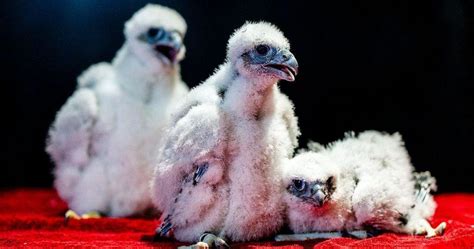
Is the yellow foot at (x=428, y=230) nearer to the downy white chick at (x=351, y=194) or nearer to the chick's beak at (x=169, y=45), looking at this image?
the downy white chick at (x=351, y=194)

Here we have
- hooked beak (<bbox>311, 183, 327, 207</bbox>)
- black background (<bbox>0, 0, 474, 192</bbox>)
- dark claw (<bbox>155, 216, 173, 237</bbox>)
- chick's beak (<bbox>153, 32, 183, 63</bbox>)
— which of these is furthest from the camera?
chick's beak (<bbox>153, 32, 183, 63</bbox>)

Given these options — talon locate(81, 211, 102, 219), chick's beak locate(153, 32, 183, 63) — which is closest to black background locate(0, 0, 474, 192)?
chick's beak locate(153, 32, 183, 63)

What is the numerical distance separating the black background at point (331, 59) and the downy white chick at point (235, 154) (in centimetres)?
41

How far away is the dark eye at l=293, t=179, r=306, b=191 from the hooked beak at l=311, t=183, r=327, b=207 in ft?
0.15

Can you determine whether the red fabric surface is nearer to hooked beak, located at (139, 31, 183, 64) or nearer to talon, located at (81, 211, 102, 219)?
talon, located at (81, 211, 102, 219)

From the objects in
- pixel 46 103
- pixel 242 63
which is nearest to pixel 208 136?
pixel 242 63

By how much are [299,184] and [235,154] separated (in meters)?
0.29

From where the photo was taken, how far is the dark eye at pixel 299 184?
231 cm

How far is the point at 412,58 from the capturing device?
3375 mm

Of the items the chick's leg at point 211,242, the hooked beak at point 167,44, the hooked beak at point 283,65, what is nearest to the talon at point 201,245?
the chick's leg at point 211,242

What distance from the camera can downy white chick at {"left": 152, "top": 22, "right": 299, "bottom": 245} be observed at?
2.28 meters

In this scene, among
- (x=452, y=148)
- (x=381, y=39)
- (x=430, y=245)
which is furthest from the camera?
(x=452, y=148)

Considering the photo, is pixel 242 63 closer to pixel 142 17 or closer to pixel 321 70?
pixel 321 70

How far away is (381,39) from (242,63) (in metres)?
1.27
